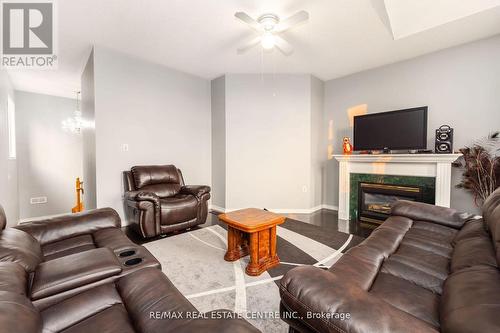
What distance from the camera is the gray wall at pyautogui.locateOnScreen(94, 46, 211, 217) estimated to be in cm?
345

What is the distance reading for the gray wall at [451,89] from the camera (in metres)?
3.12

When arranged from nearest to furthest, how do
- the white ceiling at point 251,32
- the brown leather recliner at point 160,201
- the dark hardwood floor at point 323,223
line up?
the white ceiling at point 251,32
the brown leather recliner at point 160,201
the dark hardwood floor at point 323,223

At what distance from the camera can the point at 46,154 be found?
501cm

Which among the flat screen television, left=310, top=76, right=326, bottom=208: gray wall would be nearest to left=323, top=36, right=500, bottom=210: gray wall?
the flat screen television

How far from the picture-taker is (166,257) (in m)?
2.48

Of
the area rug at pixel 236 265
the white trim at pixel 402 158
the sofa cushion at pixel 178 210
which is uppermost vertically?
the white trim at pixel 402 158

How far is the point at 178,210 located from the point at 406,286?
275 centimetres

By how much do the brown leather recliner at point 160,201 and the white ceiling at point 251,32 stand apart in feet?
6.35

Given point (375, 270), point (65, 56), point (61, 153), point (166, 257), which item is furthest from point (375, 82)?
point (61, 153)

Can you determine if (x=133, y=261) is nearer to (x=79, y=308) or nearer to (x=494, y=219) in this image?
(x=79, y=308)

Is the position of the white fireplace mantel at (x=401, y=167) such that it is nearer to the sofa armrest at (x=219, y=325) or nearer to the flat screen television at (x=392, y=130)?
the flat screen television at (x=392, y=130)

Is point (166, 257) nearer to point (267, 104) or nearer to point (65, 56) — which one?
point (267, 104)

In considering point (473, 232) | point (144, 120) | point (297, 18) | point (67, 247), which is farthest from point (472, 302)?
point (144, 120)

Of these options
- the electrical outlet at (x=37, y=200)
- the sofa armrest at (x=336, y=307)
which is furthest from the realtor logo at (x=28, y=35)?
the sofa armrest at (x=336, y=307)
